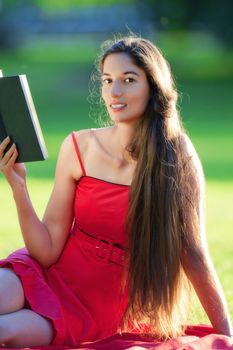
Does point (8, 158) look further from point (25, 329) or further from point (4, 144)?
point (25, 329)

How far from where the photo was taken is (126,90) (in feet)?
15.4

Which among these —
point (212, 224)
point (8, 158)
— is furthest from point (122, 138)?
point (212, 224)

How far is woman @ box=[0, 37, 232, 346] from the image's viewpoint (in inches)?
183

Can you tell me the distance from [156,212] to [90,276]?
41 centimetres

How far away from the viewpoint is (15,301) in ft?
15.1

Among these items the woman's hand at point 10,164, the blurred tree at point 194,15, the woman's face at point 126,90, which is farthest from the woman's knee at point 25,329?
the blurred tree at point 194,15

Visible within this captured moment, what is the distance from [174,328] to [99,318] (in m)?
0.33

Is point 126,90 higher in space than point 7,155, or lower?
higher

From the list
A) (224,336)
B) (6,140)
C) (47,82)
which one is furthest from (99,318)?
(47,82)

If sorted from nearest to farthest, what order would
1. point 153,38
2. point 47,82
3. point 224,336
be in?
point 224,336 → point 47,82 → point 153,38

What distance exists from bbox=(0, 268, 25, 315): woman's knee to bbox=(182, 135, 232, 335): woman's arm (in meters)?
0.72

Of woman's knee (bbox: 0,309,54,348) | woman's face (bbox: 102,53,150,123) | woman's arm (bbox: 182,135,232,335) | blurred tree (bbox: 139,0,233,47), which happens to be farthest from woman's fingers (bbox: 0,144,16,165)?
blurred tree (bbox: 139,0,233,47)

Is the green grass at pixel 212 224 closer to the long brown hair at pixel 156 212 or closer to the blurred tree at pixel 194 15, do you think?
the long brown hair at pixel 156 212

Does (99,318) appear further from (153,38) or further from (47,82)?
(153,38)
